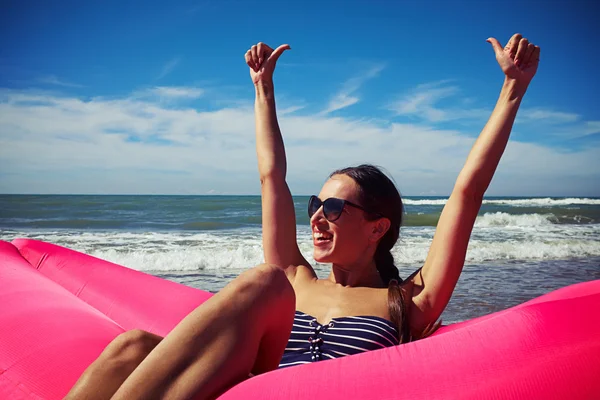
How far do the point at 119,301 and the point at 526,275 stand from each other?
4.65m

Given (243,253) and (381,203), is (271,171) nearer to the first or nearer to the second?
(381,203)

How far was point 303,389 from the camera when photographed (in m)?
1.10

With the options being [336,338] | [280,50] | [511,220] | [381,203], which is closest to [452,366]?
[336,338]

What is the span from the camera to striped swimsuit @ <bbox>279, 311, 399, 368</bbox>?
1457mm

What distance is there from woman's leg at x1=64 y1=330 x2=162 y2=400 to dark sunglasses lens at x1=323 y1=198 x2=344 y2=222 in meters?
0.66

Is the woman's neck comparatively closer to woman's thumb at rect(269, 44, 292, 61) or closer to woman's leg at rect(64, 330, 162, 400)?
woman's leg at rect(64, 330, 162, 400)

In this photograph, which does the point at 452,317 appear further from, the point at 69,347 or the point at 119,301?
the point at 69,347

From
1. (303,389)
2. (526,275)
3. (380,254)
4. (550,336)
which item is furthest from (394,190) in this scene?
(526,275)

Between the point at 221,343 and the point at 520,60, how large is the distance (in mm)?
1340

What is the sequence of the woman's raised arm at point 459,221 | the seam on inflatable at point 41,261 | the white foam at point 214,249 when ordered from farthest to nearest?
the white foam at point 214,249, the seam on inflatable at point 41,261, the woman's raised arm at point 459,221

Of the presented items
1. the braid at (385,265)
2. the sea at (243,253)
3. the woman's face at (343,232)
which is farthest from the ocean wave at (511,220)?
the woman's face at (343,232)

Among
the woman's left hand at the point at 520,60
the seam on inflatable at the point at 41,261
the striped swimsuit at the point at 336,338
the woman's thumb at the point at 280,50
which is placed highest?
the woman's thumb at the point at 280,50

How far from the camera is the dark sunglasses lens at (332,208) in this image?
5.59ft

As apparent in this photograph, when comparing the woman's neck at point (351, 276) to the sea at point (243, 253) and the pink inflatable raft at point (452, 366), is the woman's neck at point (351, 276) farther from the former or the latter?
the pink inflatable raft at point (452, 366)
